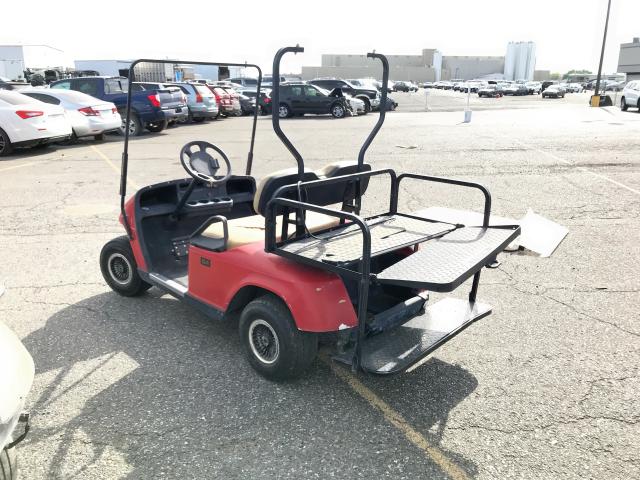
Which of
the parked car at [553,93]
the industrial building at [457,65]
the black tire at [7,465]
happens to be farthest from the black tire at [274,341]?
the industrial building at [457,65]

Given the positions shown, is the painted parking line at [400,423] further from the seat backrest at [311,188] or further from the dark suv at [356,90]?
the dark suv at [356,90]

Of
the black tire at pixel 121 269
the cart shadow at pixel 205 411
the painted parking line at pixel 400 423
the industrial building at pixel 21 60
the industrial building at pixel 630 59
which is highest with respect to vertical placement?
the industrial building at pixel 630 59

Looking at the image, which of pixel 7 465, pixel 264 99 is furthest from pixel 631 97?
pixel 7 465

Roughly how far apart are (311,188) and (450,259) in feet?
3.32

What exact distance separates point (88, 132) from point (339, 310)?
13.2 metres

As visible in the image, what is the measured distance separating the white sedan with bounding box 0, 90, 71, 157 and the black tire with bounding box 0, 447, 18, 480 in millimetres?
11559

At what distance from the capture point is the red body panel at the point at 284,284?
9.82 ft

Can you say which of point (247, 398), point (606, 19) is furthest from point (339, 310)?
point (606, 19)

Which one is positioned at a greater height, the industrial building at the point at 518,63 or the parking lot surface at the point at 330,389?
the industrial building at the point at 518,63

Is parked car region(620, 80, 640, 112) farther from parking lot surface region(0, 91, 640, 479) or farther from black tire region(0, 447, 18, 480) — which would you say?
black tire region(0, 447, 18, 480)

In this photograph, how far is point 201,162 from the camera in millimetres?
4246

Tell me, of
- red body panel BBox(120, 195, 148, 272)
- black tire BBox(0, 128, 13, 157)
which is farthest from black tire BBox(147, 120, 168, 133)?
red body panel BBox(120, 195, 148, 272)

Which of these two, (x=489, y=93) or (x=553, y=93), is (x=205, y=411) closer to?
(x=553, y=93)

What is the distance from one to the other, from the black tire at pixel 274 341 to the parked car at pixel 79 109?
12.5m
